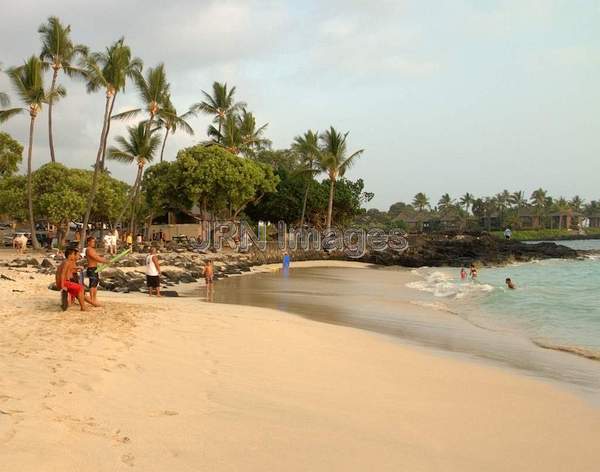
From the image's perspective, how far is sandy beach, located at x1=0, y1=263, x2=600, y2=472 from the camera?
346 centimetres

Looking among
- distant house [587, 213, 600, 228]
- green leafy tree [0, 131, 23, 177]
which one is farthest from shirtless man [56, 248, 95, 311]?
distant house [587, 213, 600, 228]

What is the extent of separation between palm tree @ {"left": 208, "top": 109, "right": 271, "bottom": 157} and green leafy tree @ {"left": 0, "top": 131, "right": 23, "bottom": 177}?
43.9ft

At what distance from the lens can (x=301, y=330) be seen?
→ 877cm

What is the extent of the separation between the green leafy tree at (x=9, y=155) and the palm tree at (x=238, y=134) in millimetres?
13371

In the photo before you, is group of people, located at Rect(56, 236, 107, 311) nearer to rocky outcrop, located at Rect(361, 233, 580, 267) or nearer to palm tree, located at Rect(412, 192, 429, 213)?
rocky outcrop, located at Rect(361, 233, 580, 267)

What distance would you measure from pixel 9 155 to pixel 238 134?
15452 millimetres

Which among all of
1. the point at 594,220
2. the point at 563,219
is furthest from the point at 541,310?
the point at 594,220

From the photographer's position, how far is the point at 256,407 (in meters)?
4.46

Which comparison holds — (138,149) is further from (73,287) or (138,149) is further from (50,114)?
(73,287)

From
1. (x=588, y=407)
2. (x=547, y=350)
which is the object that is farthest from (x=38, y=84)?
(x=588, y=407)

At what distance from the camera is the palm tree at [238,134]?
3862 cm

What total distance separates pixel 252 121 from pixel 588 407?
125 ft

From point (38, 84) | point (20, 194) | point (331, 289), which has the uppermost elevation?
point (38, 84)

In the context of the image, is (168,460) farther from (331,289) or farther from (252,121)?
(252,121)
